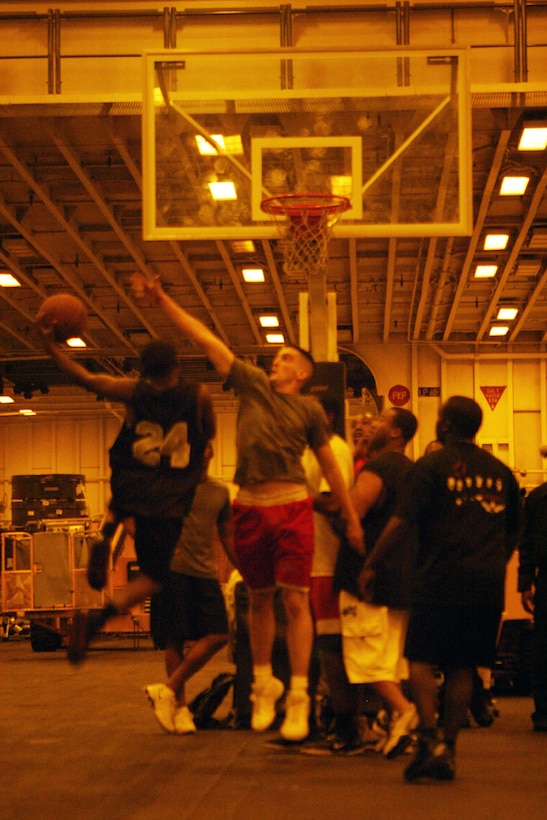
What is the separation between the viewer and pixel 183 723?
6.94 m

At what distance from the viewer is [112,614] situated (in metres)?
5.73

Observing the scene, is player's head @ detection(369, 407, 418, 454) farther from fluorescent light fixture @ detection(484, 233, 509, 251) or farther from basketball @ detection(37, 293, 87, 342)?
fluorescent light fixture @ detection(484, 233, 509, 251)

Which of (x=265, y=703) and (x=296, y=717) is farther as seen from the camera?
(x=265, y=703)

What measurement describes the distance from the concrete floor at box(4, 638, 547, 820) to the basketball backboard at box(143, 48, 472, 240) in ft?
12.1

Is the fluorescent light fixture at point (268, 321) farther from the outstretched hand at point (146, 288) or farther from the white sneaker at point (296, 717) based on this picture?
the white sneaker at point (296, 717)

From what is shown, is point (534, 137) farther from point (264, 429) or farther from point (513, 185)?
point (264, 429)

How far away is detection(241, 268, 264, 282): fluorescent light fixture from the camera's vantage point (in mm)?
→ 17453

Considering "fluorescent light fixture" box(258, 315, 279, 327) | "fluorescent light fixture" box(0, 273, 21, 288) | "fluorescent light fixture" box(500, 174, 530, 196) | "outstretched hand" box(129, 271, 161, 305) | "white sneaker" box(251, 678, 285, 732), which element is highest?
"fluorescent light fixture" box(500, 174, 530, 196)

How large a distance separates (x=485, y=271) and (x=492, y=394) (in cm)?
536

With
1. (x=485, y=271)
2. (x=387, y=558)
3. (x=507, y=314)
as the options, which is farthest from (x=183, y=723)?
(x=507, y=314)

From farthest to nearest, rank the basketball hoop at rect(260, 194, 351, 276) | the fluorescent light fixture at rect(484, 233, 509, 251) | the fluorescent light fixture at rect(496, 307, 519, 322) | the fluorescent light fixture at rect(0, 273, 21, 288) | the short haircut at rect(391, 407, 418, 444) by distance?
the fluorescent light fixture at rect(496, 307, 519, 322) < the fluorescent light fixture at rect(0, 273, 21, 288) < the fluorescent light fixture at rect(484, 233, 509, 251) < the basketball hoop at rect(260, 194, 351, 276) < the short haircut at rect(391, 407, 418, 444)

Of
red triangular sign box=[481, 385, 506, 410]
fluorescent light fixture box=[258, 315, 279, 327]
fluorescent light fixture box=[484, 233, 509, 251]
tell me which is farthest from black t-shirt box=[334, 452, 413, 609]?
red triangular sign box=[481, 385, 506, 410]

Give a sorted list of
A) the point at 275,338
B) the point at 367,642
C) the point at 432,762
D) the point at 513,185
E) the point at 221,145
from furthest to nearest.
Answer: 1. the point at 275,338
2. the point at 513,185
3. the point at 221,145
4. the point at 367,642
5. the point at 432,762

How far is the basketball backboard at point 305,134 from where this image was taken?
9.39m
